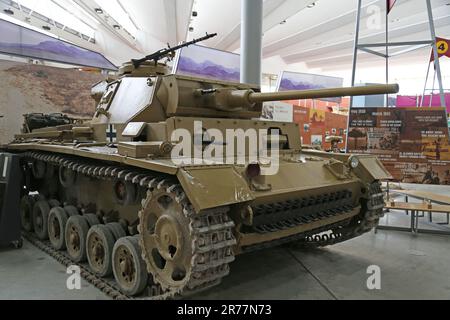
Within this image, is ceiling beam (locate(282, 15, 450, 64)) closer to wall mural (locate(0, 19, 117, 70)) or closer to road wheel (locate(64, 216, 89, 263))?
wall mural (locate(0, 19, 117, 70))

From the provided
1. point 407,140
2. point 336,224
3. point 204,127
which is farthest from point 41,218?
point 407,140

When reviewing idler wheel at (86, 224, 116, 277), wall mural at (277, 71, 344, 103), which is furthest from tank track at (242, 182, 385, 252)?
wall mural at (277, 71, 344, 103)

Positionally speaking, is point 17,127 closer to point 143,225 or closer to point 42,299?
point 42,299

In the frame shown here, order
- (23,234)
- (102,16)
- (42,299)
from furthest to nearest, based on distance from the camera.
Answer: (102,16) → (23,234) → (42,299)

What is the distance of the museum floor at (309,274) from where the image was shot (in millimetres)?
4559

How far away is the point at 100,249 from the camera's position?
16.3 feet

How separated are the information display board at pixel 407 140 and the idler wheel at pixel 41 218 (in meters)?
5.50

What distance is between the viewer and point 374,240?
22.7ft

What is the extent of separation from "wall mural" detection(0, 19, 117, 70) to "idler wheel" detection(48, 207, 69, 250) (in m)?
5.67

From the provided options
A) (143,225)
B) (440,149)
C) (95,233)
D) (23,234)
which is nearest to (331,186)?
(143,225)

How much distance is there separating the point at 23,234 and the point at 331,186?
5015 millimetres

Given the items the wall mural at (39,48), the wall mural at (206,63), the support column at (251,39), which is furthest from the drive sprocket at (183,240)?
the wall mural at (39,48)

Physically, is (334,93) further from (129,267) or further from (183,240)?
(129,267)

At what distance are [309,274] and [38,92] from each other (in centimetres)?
843
